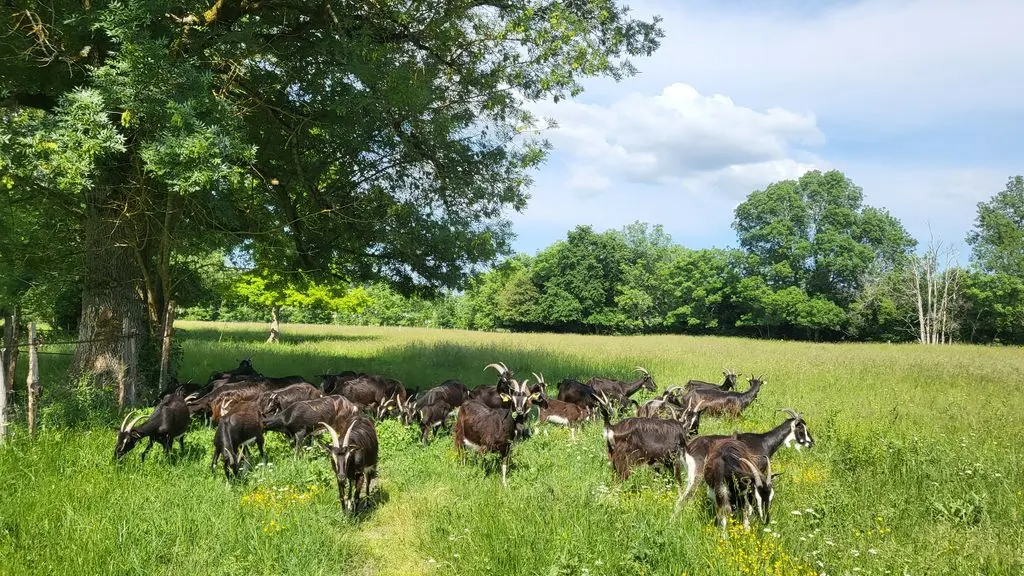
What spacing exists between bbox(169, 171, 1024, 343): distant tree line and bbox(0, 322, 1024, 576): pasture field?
86.6 feet

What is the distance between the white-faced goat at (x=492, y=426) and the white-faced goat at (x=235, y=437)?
8.81ft

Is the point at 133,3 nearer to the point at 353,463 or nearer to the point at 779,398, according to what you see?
the point at 353,463

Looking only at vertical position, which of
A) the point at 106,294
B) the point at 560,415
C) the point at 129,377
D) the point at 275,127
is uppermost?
the point at 275,127

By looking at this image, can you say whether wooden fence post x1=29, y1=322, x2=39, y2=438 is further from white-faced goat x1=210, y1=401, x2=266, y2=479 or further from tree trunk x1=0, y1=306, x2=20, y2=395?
white-faced goat x1=210, y1=401, x2=266, y2=479

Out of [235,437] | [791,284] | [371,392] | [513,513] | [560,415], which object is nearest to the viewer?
[513,513]

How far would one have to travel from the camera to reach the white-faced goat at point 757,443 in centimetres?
634

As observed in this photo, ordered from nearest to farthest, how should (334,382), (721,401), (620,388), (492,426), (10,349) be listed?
(492,426), (10,349), (721,401), (334,382), (620,388)

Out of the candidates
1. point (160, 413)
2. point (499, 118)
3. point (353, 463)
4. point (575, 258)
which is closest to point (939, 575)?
point (353, 463)

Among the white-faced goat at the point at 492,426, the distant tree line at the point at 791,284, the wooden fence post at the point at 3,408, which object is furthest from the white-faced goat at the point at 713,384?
the distant tree line at the point at 791,284

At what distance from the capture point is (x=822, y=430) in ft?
33.5

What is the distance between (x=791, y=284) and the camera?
5312cm

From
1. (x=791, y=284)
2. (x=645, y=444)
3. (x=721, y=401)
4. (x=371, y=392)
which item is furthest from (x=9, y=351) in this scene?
(x=791, y=284)

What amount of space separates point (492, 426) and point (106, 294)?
861 cm

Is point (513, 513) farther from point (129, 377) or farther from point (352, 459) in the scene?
point (129, 377)
